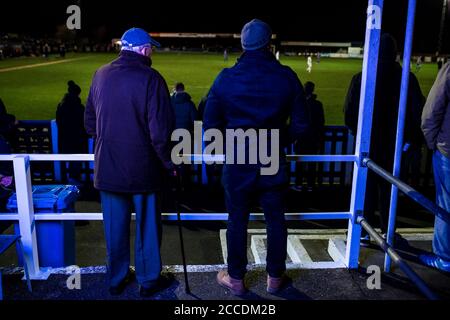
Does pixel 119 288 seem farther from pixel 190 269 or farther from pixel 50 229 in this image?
pixel 50 229

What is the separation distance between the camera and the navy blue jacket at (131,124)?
301 cm

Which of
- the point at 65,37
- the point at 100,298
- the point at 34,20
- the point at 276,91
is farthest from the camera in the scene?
the point at 65,37

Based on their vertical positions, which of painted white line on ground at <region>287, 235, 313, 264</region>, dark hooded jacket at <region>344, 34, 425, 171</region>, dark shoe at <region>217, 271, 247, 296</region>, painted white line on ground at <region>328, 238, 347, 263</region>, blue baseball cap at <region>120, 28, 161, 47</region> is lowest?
painted white line on ground at <region>287, 235, 313, 264</region>

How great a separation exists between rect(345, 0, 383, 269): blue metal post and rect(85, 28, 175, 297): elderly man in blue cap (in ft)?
5.21

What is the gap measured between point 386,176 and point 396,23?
69875 mm

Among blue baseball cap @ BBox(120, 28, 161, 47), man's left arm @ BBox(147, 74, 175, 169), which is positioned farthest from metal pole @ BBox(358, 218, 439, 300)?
blue baseball cap @ BBox(120, 28, 161, 47)

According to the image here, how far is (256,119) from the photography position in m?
3.06

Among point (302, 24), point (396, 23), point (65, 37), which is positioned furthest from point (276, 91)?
point (65, 37)

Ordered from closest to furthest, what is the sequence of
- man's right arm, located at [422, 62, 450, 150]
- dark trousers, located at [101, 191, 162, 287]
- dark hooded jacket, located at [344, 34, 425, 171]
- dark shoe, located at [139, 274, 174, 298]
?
dark trousers, located at [101, 191, 162, 287]
dark shoe, located at [139, 274, 174, 298]
man's right arm, located at [422, 62, 450, 150]
dark hooded jacket, located at [344, 34, 425, 171]

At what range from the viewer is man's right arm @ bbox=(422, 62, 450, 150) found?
353 cm

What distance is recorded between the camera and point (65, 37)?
336ft

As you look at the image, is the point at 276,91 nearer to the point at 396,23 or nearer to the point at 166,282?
the point at 166,282

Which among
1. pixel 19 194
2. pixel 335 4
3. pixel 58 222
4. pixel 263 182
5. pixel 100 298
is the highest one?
pixel 335 4

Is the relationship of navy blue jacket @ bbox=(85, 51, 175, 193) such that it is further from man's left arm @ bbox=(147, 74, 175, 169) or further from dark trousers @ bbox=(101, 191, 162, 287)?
dark trousers @ bbox=(101, 191, 162, 287)
